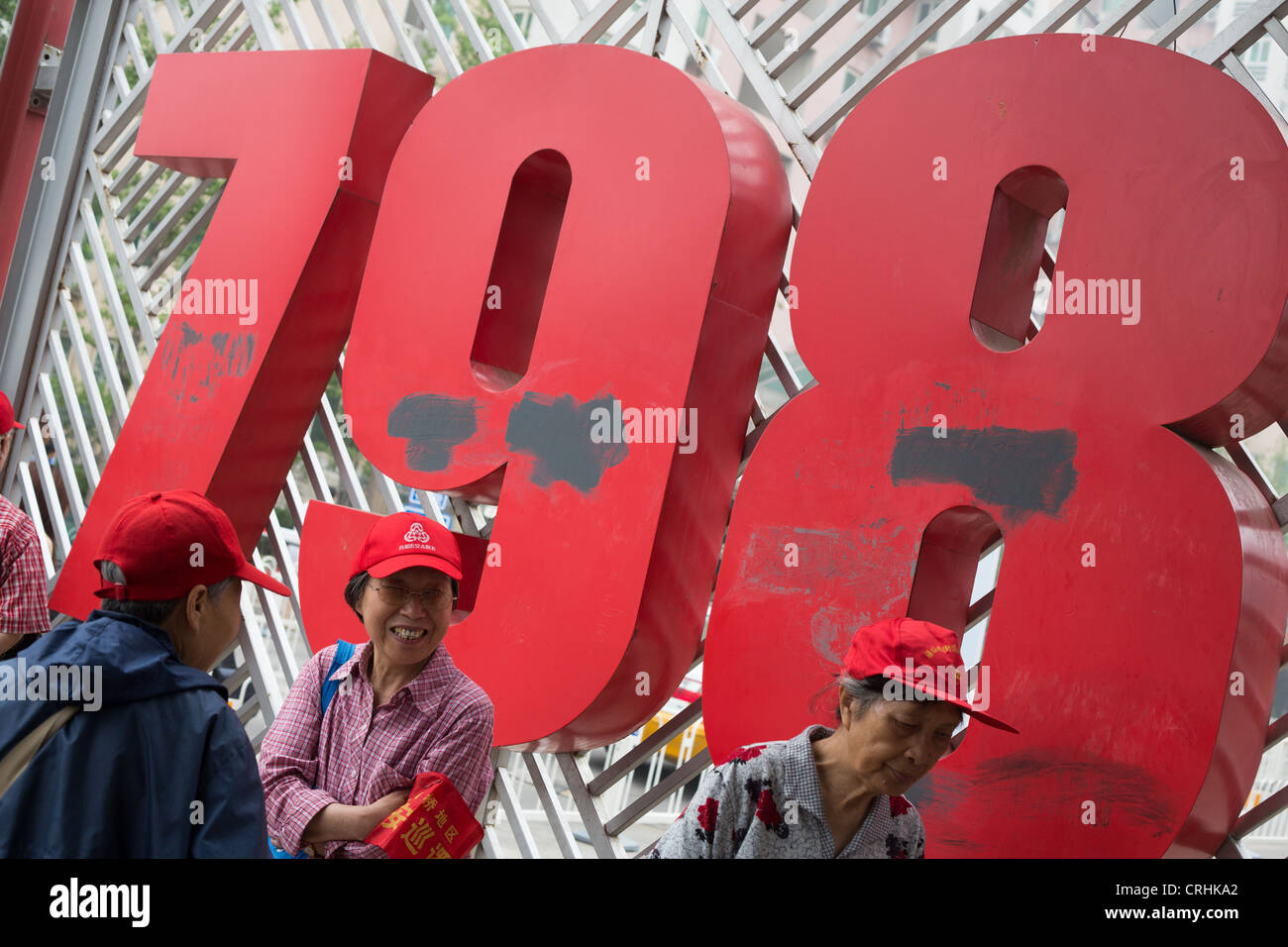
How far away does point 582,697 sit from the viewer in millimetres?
2816

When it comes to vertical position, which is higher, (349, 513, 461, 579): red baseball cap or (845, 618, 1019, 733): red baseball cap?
(349, 513, 461, 579): red baseball cap

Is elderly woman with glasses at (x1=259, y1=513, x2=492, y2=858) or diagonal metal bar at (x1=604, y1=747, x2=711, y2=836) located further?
diagonal metal bar at (x1=604, y1=747, x2=711, y2=836)

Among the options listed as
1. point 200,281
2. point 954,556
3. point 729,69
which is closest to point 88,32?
point 200,281

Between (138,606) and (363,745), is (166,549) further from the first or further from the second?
(363,745)

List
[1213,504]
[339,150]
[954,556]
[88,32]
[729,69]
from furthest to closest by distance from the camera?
[729,69]
[88,32]
[339,150]
[954,556]
[1213,504]

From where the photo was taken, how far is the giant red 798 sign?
228 centimetres

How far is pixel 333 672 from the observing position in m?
2.32

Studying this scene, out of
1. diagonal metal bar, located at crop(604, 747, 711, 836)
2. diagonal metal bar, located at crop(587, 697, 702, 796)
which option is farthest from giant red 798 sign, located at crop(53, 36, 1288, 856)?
diagonal metal bar, located at crop(604, 747, 711, 836)

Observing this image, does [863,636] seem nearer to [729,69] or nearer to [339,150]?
[339,150]

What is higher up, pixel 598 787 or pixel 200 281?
pixel 200 281

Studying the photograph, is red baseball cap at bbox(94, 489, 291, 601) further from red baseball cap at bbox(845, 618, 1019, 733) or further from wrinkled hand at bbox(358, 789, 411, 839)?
red baseball cap at bbox(845, 618, 1019, 733)

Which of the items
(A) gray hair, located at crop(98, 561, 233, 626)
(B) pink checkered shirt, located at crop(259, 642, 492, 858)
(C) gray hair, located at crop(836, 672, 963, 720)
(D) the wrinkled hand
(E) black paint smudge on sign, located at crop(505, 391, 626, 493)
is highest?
(E) black paint smudge on sign, located at crop(505, 391, 626, 493)
